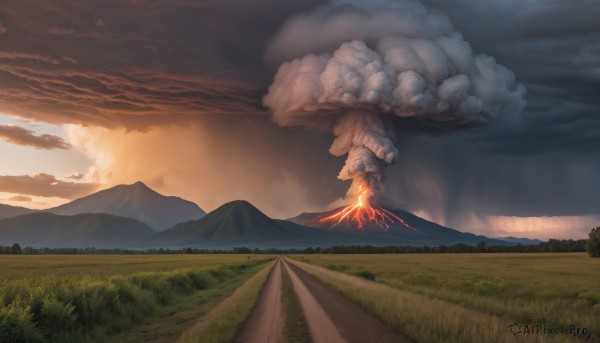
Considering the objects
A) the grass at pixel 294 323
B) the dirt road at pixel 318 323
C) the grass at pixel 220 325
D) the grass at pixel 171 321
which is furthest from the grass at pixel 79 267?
the dirt road at pixel 318 323

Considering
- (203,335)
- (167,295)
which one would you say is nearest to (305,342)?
(203,335)

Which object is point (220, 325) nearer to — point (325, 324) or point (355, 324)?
point (325, 324)

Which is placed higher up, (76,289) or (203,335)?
(76,289)

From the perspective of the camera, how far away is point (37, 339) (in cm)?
1336

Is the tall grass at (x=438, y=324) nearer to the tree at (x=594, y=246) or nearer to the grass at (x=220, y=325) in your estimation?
the grass at (x=220, y=325)

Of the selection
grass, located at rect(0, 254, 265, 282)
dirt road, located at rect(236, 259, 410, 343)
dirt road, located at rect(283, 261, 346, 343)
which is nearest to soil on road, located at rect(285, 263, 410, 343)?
dirt road, located at rect(236, 259, 410, 343)

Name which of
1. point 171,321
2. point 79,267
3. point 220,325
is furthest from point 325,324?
point 79,267

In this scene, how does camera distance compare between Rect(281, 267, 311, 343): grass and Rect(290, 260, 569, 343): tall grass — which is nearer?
Rect(290, 260, 569, 343): tall grass

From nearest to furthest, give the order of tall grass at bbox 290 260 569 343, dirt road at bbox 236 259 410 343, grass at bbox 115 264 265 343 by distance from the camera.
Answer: tall grass at bbox 290 260 569 343, dirt road at bbox 236 259 410 343, grass at bbox 115 264 265 343

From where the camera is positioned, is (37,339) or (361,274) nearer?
(37,339)

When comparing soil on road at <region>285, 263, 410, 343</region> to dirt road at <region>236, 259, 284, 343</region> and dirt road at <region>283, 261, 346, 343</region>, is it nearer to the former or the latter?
dirt road at <region>283, 261, 346, 343</region>

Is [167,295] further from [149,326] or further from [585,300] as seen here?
[585,300]

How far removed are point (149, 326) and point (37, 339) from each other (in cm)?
538

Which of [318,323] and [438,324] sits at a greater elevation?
[438,324]
